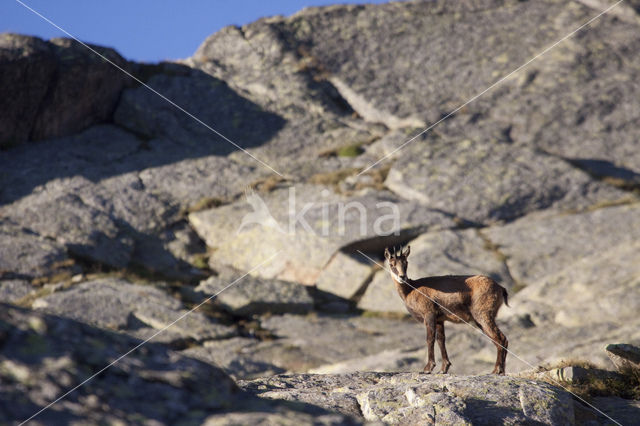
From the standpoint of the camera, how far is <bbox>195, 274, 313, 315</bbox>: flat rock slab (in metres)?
30.7

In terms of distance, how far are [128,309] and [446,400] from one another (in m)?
21.0

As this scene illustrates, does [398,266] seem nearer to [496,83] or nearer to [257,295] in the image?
[257,295]

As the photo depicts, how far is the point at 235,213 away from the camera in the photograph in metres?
37.6

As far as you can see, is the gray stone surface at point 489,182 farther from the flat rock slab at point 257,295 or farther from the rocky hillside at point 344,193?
the flat rock slab at point 257,295

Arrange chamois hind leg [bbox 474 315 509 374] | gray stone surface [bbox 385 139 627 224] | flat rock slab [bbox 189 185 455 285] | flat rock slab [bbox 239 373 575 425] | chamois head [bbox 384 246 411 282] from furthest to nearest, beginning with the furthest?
gray stone surface [bbox 385 139 627 224] < flat rock slab [bbox 189 185 455 285] < chamois head [bbox 384 246 411 282] < chamois hind leg [bbox 474 315 509 374] < flat rock slab [bbox 239 373 575 425]

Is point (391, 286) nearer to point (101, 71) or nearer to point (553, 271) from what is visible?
point (553, 271)

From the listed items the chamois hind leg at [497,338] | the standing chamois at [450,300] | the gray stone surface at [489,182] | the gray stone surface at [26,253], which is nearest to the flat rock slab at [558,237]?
the gray stone surface at [489,182]

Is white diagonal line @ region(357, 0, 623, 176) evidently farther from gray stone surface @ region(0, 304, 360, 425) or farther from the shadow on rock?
gray stone surface @ region(0, 304, 360, 425)

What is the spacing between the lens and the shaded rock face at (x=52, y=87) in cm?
3988

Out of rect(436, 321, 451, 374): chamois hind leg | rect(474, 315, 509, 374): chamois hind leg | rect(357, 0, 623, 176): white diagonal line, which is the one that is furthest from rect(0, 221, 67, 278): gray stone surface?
rect(474, 315, 509, 374): chamois hind leg

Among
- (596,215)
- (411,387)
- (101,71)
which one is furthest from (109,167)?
(411,387)

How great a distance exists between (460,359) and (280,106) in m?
27.6

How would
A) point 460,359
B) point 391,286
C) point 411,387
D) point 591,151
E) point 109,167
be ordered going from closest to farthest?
point 411,387, point 460,359, point 391,286, point 109,167, point 591,151

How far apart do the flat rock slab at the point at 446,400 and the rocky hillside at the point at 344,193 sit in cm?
5
